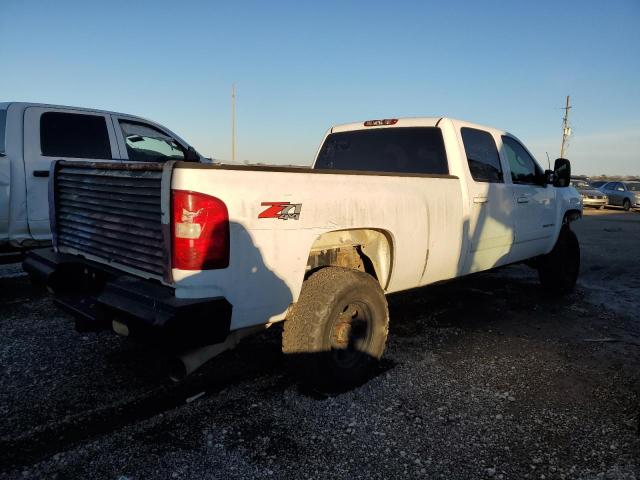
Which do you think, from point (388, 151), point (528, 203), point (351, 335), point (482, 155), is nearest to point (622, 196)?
point (528, 203)

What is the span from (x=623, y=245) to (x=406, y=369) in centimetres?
978

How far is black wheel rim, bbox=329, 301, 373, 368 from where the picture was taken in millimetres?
3006

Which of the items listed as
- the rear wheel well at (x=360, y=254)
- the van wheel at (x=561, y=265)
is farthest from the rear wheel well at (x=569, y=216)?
the rear wheel well at (x=360, y=254)

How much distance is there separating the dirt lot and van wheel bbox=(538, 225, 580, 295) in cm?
124

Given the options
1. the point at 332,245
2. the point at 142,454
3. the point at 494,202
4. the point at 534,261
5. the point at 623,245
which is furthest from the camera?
the point at 623,245

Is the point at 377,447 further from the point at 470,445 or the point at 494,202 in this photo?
the point at 494,202

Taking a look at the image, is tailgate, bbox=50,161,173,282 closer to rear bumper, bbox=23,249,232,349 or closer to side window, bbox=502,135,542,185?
rear bumper, bbox=23,249,232,349

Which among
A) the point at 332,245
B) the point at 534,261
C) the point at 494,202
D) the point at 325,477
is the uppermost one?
the point at 494,202

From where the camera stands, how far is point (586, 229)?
1449cm

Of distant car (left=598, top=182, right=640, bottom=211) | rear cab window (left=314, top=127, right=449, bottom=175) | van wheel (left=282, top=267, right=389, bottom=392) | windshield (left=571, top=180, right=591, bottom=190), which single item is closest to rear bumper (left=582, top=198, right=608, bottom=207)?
distant car (left=598, top=182, right=640, bottom=211)

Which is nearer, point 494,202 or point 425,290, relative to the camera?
point 494,202

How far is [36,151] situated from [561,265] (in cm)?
634

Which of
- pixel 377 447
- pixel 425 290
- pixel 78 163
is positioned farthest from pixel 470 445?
pixel 425 290

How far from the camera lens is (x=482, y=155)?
14.6 ft
